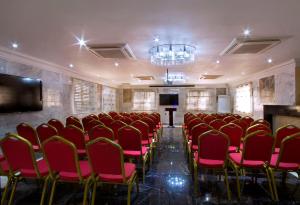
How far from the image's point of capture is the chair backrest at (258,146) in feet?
9.93

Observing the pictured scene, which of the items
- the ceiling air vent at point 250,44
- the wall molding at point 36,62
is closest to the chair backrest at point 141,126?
the ceiling air vent at point 250,44

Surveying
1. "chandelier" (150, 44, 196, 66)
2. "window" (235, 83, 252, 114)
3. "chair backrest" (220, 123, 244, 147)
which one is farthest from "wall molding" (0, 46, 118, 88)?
"window" (235, 83, 252, 114)

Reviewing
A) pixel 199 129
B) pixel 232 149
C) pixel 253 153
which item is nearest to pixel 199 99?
pixel 232 149

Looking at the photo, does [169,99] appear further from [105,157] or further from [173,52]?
[105,157]

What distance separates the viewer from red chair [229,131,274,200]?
304cm

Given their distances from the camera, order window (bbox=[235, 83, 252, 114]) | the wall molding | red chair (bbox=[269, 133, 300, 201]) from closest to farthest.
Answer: red chair (bbox=[269, 133, 300, 201]) → the wall molding → window (bbox=[235, 83, 252, 114])

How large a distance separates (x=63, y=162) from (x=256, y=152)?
8.77 ft

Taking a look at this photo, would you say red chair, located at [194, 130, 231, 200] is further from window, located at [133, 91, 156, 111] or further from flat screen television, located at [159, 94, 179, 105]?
window, located at [133, 91, 156, 111]

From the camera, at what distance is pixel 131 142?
12.6ft

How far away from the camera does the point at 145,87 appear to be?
15.7 meters

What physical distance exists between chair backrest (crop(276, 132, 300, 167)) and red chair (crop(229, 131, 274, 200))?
0.14m

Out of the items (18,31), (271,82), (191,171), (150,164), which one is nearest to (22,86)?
(18,31)

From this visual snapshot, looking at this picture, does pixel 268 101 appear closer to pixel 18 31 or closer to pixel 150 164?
pixel 150 164

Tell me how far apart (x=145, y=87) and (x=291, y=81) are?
1014cm
